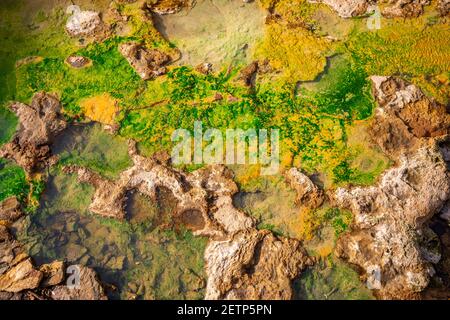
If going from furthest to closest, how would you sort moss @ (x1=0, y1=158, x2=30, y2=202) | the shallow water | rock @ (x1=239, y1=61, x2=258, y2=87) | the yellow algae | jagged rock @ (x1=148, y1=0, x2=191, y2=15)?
jagged rock @ (x1=148, y1=0, x2=191, y2=15), the shallow water, rock @ (x1=239, y1=61, x2=258, y2=87), the yellow algae, moss @ (x1=0, y1=158, x2=30, y2=202)

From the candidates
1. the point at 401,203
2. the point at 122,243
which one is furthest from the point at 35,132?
the point at 401,203

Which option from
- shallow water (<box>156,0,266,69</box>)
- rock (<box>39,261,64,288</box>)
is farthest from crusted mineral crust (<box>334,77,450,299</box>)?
rock (<box>39,261,64,288</box>)

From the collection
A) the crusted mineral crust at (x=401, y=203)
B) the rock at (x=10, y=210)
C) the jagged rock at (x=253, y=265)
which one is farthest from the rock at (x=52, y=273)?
the crusted mineral crust at (x=401, y=203)

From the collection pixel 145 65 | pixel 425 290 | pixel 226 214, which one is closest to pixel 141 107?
pixel 145 65

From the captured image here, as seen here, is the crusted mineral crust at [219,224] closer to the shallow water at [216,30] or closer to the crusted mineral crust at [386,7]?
the shallow water at [216,30]

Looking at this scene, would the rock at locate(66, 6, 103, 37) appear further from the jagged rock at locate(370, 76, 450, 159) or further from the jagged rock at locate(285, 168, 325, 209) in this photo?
the jagged rock at locate(370, 76, 450, 159)
